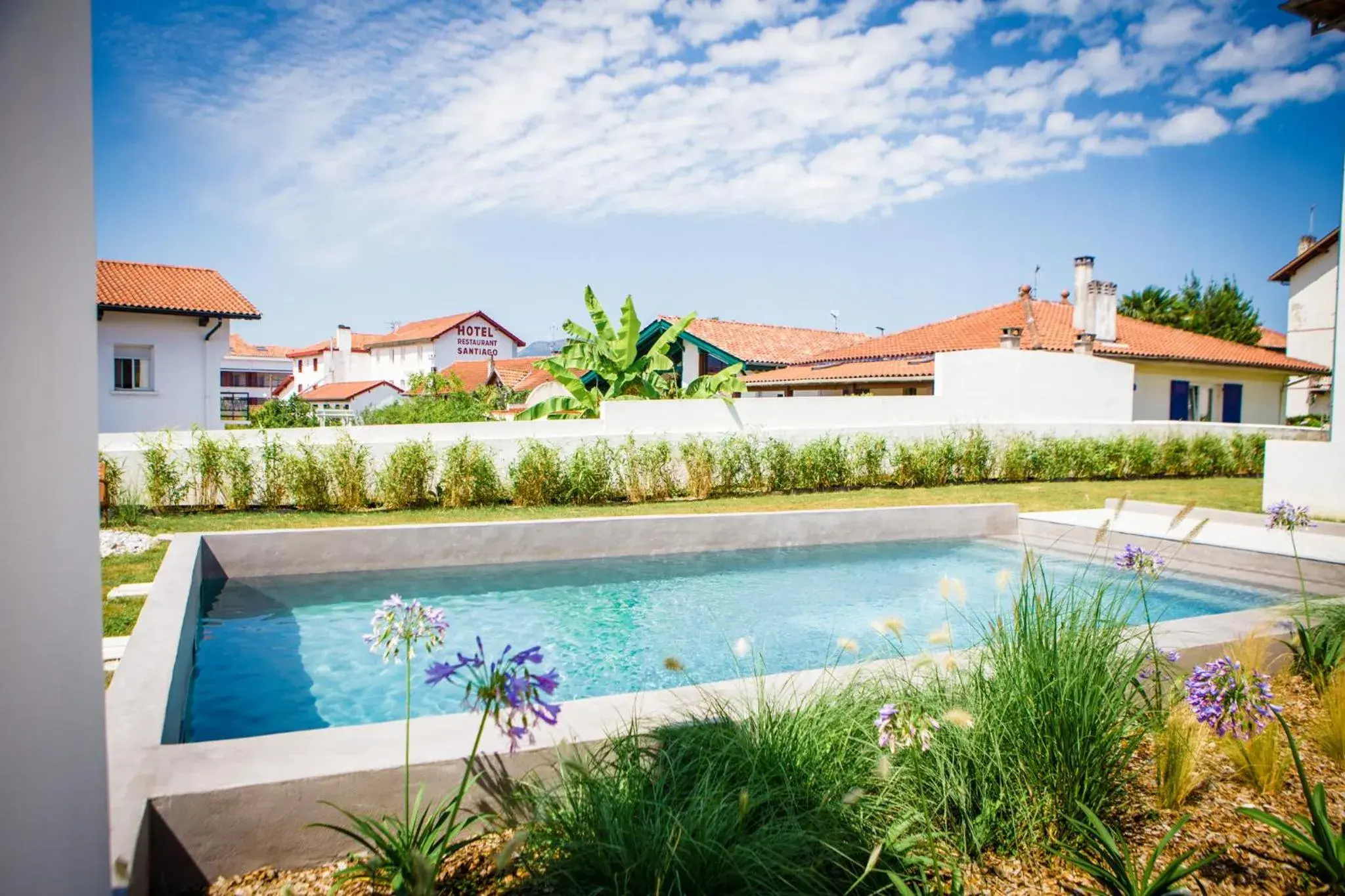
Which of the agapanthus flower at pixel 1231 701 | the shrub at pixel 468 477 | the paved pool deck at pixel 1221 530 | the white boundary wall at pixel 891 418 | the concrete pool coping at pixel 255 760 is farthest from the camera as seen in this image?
the white boundary wall at pixel 891 418

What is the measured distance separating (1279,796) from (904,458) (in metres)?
12.8

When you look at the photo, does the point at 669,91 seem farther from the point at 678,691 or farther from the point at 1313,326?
the point at 1313,326

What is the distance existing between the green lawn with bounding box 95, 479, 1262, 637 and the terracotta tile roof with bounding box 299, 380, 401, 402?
151 ft

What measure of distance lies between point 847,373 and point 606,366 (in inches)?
455

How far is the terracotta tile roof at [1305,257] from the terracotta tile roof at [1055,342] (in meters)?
4.70

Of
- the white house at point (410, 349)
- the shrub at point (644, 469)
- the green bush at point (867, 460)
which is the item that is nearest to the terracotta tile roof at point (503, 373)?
the white house at point (410, 349)

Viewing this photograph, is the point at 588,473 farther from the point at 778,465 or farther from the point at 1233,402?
the point at 1233,402

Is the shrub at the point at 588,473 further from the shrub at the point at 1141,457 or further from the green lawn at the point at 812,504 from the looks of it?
the shrub at the point at 1141,457

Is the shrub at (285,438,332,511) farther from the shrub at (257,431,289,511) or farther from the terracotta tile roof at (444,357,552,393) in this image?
the terracotta tile roof at (444,357,552,393)

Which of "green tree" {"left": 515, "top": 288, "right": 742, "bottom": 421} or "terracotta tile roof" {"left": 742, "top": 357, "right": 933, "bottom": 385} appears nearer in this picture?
"green tree" {"left": 515, "top": 288, "right": 742, "bottom": 421}

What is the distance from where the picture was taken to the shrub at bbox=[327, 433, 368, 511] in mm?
12070

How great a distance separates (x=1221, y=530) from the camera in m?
10.2

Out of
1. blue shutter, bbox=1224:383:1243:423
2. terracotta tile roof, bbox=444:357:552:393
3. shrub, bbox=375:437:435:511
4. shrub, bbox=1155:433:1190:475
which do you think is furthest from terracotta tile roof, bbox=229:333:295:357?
blue shutter, bbox=1224:383:1243:423

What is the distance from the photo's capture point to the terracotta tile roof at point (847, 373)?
2494 centimetres
